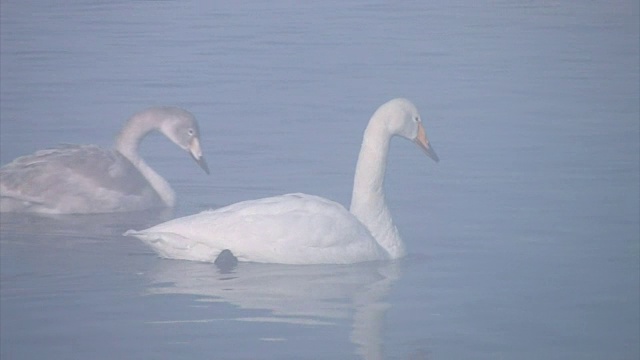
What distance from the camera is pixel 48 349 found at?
4422 millimetres

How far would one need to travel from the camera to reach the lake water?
4.64 metres

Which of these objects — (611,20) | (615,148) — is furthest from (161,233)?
(611,20)

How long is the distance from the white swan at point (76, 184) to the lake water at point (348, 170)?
9cm

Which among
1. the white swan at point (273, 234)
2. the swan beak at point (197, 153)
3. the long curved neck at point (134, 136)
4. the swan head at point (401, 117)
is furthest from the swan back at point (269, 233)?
the long curved neck at point (134, 136)

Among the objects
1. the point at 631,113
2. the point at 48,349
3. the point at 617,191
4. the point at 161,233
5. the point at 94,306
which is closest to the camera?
the point at 48,349

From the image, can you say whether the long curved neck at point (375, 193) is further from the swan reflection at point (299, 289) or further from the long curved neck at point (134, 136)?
the long curved neck at point (134, 136)

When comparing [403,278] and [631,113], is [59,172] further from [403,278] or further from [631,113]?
[631,113]

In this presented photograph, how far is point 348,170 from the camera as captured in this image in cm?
692

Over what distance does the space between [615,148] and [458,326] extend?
2.89 m

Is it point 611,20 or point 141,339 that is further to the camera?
point 611,20

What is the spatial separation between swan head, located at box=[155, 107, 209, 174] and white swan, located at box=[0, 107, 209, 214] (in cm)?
22

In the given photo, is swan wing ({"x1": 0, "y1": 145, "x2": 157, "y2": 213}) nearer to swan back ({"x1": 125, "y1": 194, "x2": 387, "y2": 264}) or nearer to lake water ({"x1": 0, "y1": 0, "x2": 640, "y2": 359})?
lake water ({"x1": 0, "y1": 0, "x2": 640, "y2": 359})

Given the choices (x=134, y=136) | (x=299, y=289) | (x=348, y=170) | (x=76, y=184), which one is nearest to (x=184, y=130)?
(x=134, y=136)

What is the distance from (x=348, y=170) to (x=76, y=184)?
132cm
